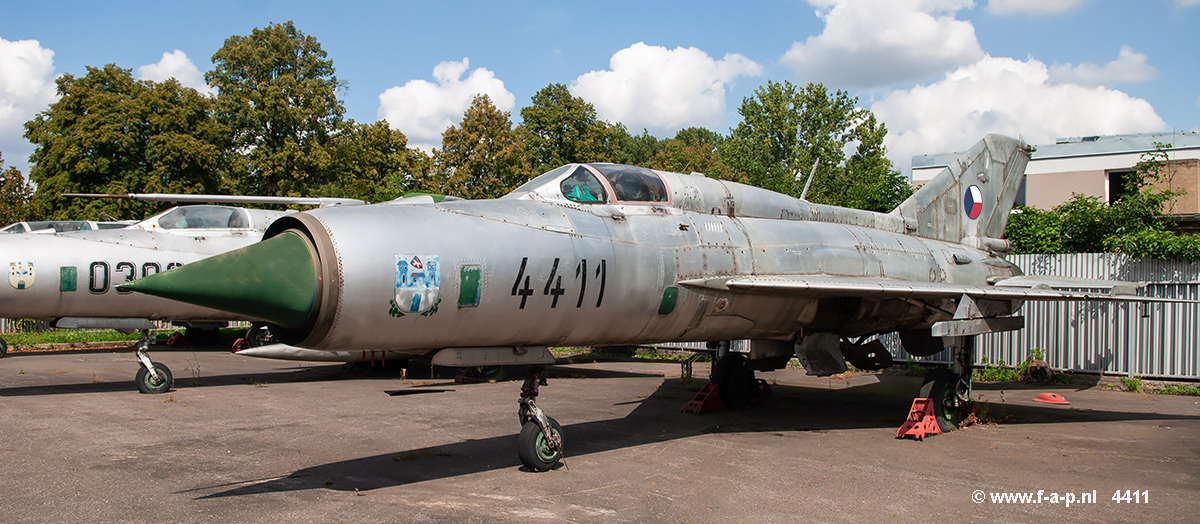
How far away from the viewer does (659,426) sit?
897 centimetres

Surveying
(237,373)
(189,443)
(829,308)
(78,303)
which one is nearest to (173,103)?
(237,373)

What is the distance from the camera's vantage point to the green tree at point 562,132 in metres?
36.9

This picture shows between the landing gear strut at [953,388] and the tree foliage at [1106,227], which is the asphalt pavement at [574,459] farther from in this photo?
the tree foliage at [1106,227]

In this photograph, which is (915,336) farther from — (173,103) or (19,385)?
(173,103)

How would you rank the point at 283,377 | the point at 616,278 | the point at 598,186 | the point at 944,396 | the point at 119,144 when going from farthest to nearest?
the point at 119,144, the point at 283,377, the point at 944,396, the point at 598,186, the point at 616,278

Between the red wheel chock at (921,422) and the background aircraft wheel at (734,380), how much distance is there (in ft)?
7.83

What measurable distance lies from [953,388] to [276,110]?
35056 mm

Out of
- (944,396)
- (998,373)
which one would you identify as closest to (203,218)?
(944,396)

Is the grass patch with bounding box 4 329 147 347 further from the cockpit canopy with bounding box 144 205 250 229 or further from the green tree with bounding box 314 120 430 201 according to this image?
the green tree with bounding box 314 120 430 201

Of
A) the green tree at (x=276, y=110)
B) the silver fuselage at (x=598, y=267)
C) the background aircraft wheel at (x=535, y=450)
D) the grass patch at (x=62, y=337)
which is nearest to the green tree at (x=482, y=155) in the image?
the green tree at (x=276, y=110)

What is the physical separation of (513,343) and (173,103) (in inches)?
1359

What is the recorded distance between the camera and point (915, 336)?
33.7ft

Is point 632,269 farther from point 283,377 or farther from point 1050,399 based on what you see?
point 283,377

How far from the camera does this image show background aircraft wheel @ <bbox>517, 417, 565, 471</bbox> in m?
6.25
